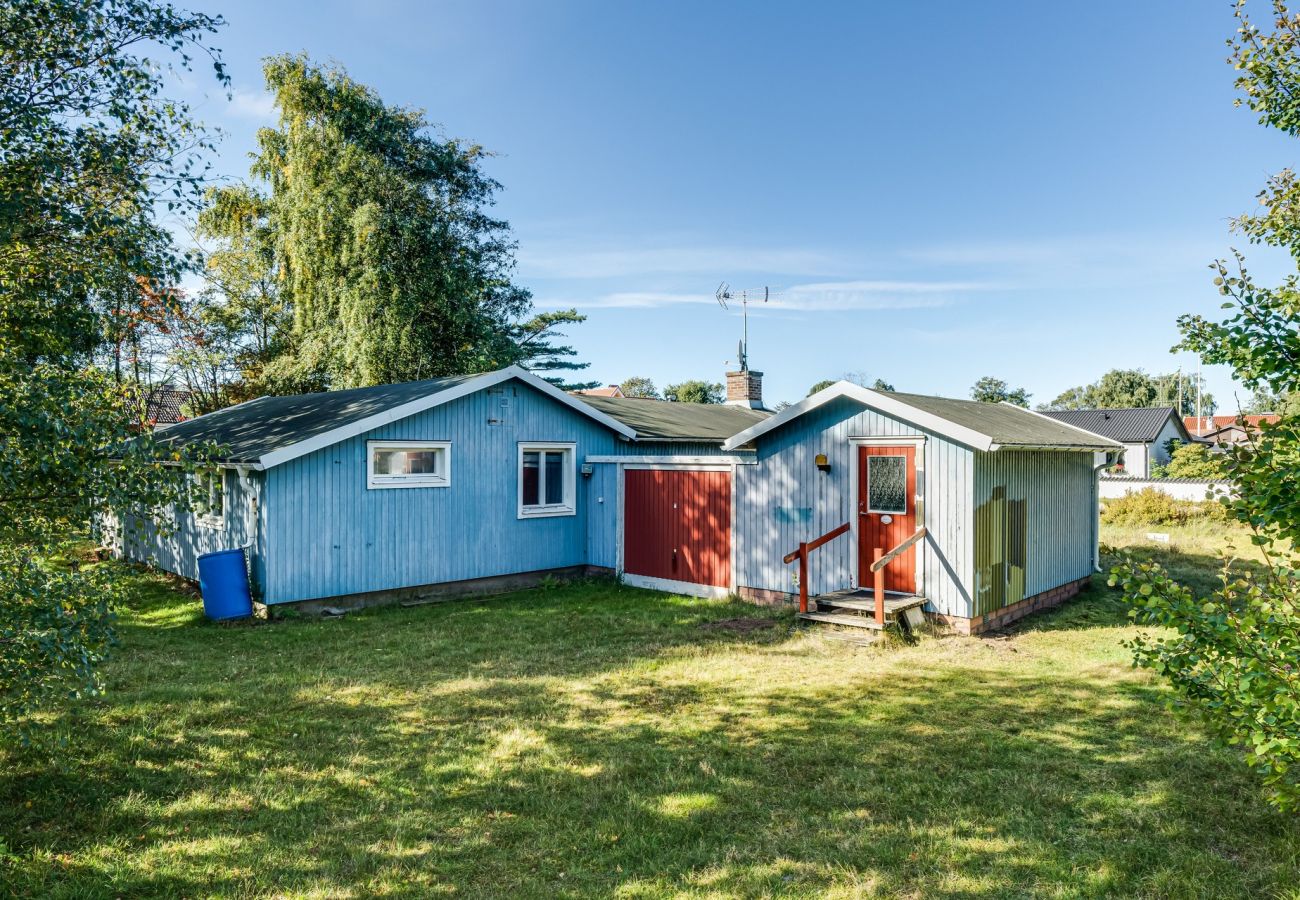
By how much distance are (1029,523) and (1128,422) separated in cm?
3891

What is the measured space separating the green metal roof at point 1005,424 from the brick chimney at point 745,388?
34.1 ft

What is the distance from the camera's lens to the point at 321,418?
40.1 feet

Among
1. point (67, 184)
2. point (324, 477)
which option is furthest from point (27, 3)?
point (324, 477)

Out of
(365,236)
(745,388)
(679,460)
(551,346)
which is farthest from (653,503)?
(551,346)

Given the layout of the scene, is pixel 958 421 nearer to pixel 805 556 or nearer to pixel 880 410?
pixel 880 410

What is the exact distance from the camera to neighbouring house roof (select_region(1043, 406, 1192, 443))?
1580 inches

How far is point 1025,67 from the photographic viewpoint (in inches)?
603

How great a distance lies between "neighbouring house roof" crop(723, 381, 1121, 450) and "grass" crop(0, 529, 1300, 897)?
281 centimetres

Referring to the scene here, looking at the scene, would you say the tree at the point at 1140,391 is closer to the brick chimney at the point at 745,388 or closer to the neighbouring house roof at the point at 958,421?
the brick chimney at the point at 745,388

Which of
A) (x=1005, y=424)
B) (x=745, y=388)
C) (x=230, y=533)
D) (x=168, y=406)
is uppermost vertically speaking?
(x=168, y=406)

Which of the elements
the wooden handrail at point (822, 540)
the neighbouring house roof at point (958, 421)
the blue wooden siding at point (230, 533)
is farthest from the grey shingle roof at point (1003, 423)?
the blue wooden siding at point (230, 533)

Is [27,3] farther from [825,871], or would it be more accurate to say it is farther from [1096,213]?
[1096,213]

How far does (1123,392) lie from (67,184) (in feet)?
254

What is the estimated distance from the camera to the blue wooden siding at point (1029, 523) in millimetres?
9461
